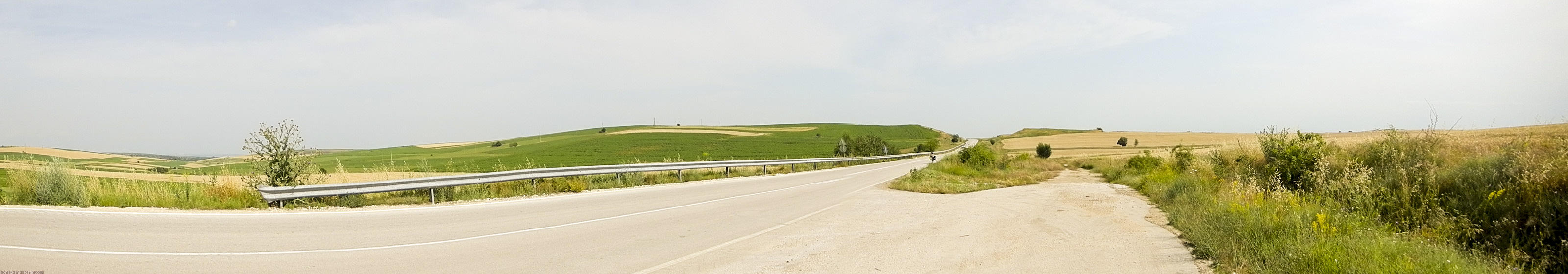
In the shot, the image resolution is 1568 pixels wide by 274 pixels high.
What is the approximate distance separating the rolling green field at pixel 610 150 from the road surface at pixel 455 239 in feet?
120

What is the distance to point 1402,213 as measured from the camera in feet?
31.3

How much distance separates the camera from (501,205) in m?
13.5

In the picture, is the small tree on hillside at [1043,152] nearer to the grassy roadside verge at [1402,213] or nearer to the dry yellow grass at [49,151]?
the grassy roadside verge at [1402,213]

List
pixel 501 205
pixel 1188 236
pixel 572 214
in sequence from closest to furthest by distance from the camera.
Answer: pixel 1188 236, pixel 572 214, pixel 501 205

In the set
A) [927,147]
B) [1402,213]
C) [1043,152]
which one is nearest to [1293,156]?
[1402,213]

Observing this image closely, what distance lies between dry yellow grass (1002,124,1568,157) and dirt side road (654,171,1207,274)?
6.08 metres

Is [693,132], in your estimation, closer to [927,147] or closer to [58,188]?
[927,147]

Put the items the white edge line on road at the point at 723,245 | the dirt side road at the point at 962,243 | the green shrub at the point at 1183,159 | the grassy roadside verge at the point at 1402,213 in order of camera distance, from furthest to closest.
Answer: the green shrub at the point at 1183,159 < the dirt side road at the point at 962,243 < the white edge line on road at the point at 723,245 < the grassy roadside verge at the point at 1402,213

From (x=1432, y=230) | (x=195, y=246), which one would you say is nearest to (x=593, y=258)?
(x=195, y=246)

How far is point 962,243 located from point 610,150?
74.1m

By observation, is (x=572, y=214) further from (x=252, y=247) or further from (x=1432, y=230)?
(x=1432, y=230)

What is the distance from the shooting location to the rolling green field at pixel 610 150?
2491 inches

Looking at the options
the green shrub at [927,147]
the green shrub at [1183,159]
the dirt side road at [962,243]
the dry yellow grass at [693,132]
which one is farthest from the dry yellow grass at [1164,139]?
the dry yellow grass at [693,132]

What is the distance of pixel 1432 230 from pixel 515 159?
221 feet
